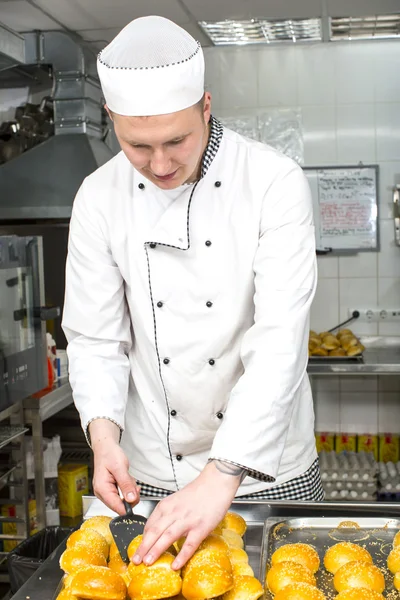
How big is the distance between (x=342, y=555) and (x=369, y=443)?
3.29m

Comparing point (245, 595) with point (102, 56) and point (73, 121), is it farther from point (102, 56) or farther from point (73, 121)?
point (73, 121)

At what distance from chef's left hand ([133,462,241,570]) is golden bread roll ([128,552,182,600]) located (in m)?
0.01

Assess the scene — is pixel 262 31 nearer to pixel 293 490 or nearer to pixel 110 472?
pixel 293 490

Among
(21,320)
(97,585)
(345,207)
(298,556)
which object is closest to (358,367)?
(345,207)

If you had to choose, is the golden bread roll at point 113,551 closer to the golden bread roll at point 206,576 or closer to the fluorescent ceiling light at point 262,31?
the golden bread roll at point 206,576

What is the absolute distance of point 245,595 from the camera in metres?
1.17

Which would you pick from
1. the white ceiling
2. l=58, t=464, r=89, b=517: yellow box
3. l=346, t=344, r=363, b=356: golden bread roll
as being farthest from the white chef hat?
l=346, t=344, r=363, b=356: golden bread roll

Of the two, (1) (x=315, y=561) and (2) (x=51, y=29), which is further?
(2) (x=51, y=29)

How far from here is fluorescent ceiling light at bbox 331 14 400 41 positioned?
3.93 metres

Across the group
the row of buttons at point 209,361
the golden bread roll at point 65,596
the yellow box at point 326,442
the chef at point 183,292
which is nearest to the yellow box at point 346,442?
the yellow box at point 326,442

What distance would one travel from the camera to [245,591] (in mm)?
1179

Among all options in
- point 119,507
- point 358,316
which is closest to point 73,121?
point 358,316

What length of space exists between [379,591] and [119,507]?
48 centimetres

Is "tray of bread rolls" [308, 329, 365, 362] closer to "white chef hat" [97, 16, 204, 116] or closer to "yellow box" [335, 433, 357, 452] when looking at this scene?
"yellow box" [335, 433, 357, 452]
